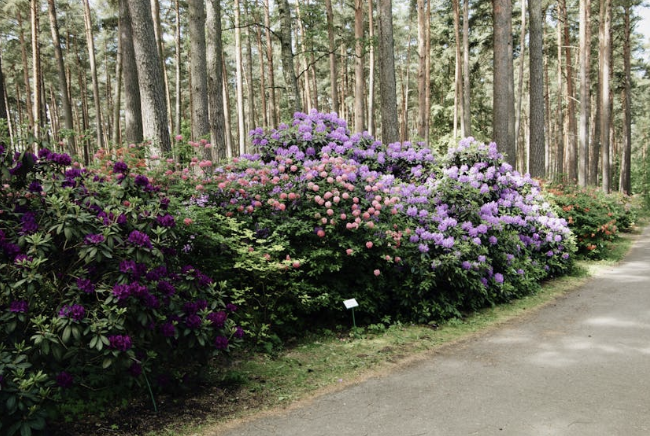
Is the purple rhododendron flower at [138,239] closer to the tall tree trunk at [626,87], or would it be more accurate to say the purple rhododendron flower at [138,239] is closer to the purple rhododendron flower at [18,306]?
the purple rhododendron flower at [18,306]

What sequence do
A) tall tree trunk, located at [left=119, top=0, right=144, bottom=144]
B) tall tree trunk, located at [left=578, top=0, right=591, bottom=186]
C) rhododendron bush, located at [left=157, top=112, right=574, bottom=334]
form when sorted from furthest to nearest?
tall tree trunk, located at [left=578, top=0, right=591, bottom=186] → tall tree trunk, located at [left=119, top=0, right=144, bottom=144] → rhododendron bush, located at [left=157, top=112, right=574, bottom=334]

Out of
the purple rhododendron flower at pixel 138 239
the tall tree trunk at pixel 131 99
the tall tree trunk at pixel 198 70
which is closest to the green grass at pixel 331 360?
the purple rhododendron flower at pixel 138 239

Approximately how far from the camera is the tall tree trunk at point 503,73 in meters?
10.6

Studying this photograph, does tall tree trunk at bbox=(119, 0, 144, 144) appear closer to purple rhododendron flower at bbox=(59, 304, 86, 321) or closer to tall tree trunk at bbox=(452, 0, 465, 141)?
purple rhododendron flower at bbox=(59, 304, 86, 321)

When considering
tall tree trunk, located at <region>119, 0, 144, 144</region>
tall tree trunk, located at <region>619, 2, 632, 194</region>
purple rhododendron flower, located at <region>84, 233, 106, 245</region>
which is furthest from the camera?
tall tree trunk, located at <region>619, 2, 632, 194</region>

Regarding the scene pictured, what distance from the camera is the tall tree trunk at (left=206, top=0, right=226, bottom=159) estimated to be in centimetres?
967

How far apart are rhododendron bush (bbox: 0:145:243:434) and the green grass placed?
509mm

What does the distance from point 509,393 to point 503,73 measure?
9.25 meters

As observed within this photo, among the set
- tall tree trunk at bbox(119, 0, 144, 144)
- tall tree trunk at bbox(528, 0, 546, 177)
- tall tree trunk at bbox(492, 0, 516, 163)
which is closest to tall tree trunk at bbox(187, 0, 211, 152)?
tall tree trunk at bbox(119, 0, 144, 144)

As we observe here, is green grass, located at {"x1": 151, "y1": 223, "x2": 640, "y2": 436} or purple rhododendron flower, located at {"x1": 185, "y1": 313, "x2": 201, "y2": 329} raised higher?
purple rhododendron flower, located at {"x1": 185, "y1": 313, "x2": 201, "y2": 329}

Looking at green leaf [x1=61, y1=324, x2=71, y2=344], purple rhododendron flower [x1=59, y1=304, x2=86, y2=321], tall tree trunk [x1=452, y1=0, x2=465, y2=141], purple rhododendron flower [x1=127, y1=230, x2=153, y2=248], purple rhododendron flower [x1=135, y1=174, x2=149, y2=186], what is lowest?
green leaf [x1=61, y1=324, x2=71, y2=344]

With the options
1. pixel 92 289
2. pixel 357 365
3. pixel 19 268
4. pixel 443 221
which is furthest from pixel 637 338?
pixel 19 268

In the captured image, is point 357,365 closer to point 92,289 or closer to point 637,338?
point 92,289

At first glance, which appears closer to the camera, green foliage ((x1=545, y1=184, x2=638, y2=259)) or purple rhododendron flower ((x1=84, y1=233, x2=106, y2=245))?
purple rhododendron flower ((x1=84, y1=233, x2=106, y2=245))
